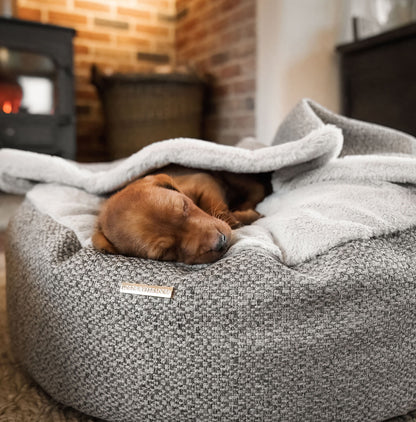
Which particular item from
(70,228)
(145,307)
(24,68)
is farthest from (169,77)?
(145,307)

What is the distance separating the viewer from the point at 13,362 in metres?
1.02

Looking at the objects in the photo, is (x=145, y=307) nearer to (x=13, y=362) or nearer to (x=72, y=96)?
(x=13, y=362)

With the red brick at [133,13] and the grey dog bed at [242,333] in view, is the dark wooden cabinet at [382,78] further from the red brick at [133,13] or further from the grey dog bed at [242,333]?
the grey dog bed at [242,333]

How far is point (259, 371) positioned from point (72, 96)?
7.87ft

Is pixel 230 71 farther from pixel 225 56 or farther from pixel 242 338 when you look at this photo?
pixel 242 338

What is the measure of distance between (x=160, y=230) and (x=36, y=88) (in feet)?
7.00

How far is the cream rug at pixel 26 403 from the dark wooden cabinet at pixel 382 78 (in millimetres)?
1951

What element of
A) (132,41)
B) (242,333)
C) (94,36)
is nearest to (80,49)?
(94,36)

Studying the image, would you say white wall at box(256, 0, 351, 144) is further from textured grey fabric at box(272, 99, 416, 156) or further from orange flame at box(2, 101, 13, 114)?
orange flame at box(2, 101, 13, 114)

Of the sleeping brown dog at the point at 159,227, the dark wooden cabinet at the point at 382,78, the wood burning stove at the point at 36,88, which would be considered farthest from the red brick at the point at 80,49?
the sleeping brown dog at the point at 159,227

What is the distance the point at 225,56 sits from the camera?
9.78 ft

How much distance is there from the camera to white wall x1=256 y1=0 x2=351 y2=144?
8.54 feet

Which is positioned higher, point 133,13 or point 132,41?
point 133,13

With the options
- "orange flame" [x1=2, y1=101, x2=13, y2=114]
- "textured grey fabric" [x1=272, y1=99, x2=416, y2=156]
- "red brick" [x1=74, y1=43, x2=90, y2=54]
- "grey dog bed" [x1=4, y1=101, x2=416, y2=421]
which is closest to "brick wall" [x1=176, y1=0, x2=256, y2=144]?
"red brick" [x1=74, y1=43, x2=90, y2=54]
